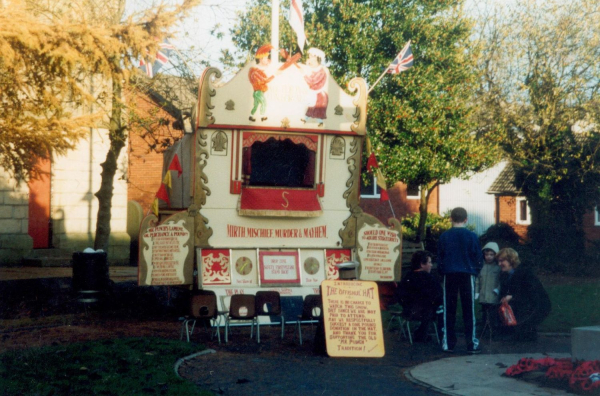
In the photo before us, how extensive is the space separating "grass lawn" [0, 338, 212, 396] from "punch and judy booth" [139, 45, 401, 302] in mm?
1860

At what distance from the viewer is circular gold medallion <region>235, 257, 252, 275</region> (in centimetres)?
1104

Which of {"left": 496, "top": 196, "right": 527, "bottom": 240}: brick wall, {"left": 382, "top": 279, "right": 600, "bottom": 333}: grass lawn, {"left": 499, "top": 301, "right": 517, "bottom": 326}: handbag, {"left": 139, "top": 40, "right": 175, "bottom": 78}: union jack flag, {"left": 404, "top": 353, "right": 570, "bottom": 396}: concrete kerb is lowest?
{"left": 404, "top": 353, "right": 570, "bottom": 396}: concrete kerb

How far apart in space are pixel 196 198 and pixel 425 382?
485 centimetres

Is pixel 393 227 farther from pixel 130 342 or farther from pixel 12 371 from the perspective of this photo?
pixel 12 371

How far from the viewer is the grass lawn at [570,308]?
11875 mm

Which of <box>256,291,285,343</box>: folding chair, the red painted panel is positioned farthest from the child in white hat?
the red painted panel

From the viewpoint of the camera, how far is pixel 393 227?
38.7ft

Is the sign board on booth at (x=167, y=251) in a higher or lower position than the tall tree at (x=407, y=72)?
lower

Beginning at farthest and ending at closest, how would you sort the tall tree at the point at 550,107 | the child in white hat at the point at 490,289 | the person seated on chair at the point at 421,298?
1. the tall tree at the point at 550,107
2. the child in white hat at the point at 490,289
3. the person seated on chair at the point at 421,298

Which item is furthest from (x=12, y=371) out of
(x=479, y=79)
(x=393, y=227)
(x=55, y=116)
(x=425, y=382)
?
(x=479, y=79)

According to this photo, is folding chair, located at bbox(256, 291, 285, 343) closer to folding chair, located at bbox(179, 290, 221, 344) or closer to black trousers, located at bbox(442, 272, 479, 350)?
folding chair, located at bbox(179, 290, 221, 344)

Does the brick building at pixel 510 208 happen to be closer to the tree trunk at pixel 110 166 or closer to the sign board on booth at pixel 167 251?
the tree trunk at pixel 110 166

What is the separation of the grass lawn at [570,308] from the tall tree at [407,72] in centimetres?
532

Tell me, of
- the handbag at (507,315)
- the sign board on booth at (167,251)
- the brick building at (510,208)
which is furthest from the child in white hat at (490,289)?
the brick building at (510,208)
